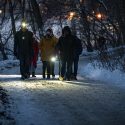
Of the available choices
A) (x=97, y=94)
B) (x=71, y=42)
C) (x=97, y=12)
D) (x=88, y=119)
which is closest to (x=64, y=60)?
(x=71, y=42)

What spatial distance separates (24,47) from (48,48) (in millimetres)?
1151

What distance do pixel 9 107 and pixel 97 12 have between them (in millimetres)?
30004

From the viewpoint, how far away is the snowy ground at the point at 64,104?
1027cm

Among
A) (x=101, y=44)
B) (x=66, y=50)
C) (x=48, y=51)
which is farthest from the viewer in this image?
(x=101, y=44)

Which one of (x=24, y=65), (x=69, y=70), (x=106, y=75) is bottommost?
(x=106, y=75)

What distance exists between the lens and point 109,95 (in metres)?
13.9

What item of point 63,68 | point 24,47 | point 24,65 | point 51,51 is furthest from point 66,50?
point 24,65

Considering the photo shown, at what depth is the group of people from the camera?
19531mm

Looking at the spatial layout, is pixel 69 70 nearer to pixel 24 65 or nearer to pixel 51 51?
pixel 51 51

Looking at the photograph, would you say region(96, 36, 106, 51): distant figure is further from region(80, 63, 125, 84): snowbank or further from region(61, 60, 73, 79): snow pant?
region(61, 60, 73, 79): snow pant

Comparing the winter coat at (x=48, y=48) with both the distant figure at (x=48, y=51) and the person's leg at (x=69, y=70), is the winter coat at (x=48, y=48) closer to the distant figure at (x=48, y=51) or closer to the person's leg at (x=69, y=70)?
the distant figure at (x=48, y=51)

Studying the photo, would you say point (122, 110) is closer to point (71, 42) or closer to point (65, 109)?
point (65, 109)

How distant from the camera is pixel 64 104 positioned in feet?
40.3

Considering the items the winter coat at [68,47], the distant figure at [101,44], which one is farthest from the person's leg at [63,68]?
the distant figure at [101,44]
